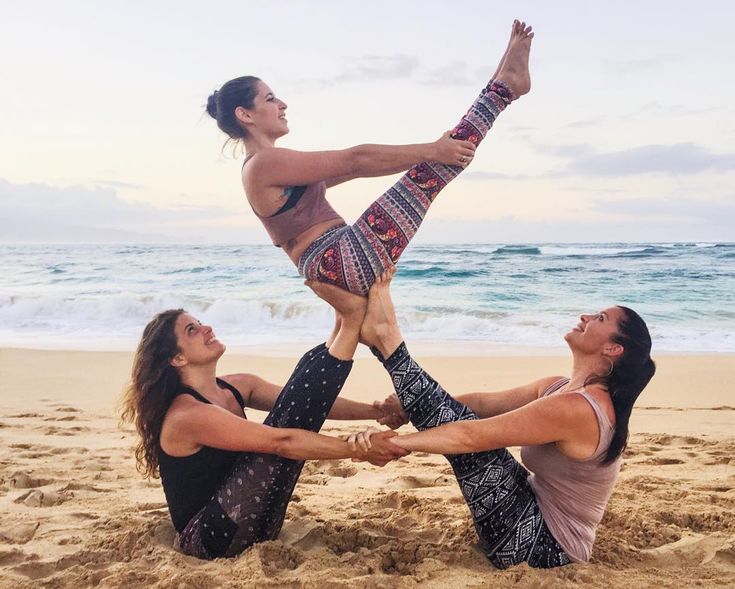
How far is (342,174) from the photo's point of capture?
3375 mm

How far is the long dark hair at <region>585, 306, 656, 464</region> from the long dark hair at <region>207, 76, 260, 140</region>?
1976 mm

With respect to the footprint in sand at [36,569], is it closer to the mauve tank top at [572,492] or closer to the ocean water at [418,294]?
the mauve tank top at [572,492]

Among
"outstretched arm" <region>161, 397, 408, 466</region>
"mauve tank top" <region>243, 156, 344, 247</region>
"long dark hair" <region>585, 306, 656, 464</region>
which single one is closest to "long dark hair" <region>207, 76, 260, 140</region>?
"mauve tank top" <region>243, 156, 344, 247</region>

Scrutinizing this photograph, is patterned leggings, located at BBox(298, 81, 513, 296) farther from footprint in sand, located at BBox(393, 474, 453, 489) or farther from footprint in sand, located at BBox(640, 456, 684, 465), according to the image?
footprint in sand, located at BBox(640, 456, 684, 465)

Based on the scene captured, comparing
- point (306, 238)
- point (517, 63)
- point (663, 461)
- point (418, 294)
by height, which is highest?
point (517, 63)

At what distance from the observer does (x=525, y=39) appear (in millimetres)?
3633

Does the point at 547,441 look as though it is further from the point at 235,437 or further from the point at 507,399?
the point at 235,437

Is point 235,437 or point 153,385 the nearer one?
point 235,437

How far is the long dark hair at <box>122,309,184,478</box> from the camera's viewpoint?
301cm

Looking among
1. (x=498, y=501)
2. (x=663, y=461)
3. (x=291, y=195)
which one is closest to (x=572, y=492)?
(x=498, y=501)

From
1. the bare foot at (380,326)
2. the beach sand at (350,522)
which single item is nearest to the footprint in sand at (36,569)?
the beach sand at (350,522)

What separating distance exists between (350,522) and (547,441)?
1.25 m

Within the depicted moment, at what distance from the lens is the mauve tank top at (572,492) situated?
110 inches

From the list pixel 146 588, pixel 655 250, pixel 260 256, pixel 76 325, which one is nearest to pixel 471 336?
pixel 76 325
